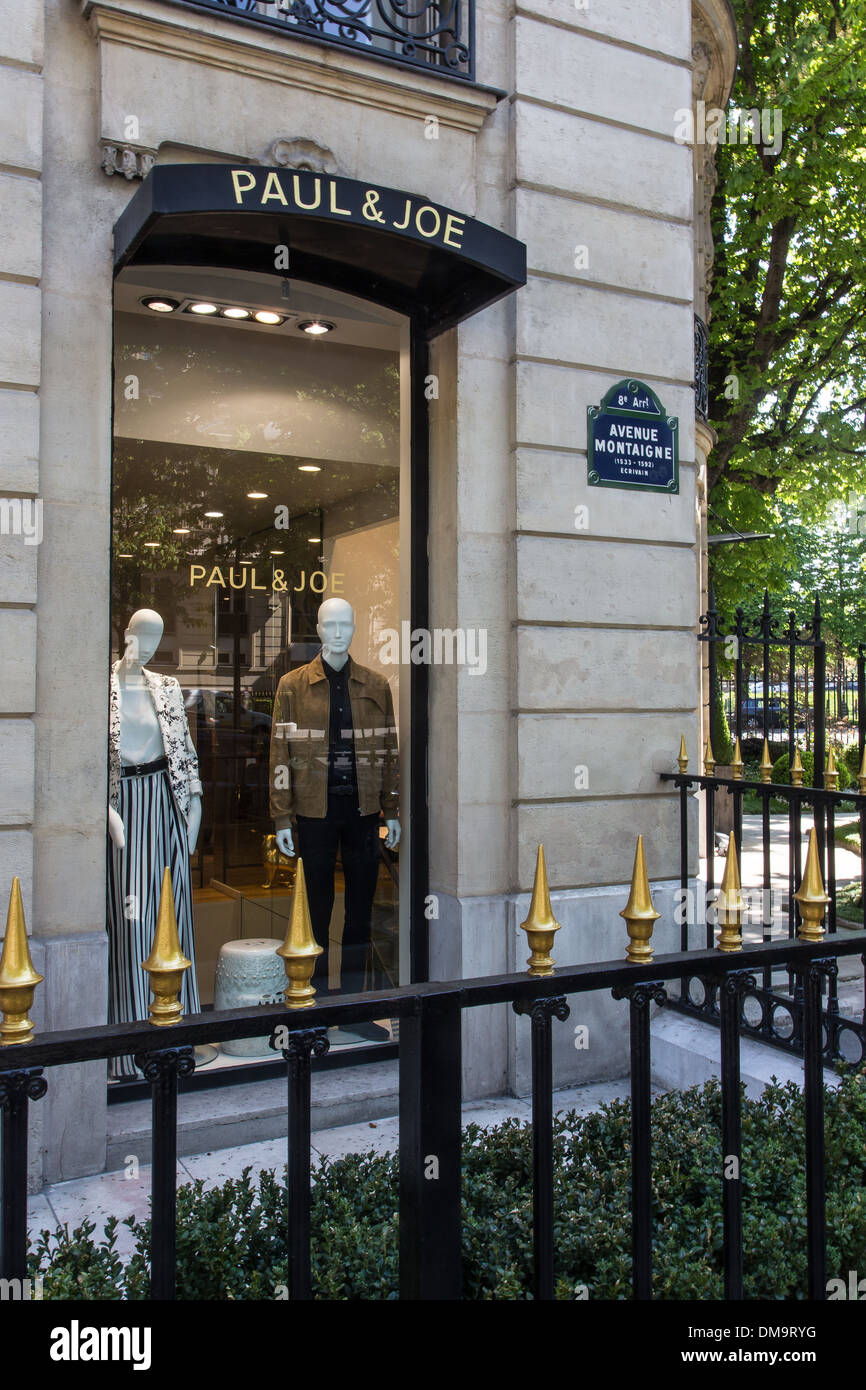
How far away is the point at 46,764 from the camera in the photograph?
4.85 metres

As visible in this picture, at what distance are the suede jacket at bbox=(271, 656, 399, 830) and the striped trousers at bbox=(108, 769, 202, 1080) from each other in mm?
645

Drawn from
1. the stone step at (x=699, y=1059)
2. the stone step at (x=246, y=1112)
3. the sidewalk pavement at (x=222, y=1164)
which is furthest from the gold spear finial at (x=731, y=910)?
the stone step at (x=246, y=1112)

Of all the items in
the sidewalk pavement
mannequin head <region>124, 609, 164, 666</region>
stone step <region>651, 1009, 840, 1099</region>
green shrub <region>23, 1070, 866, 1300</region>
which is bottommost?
the sidewalk pavement

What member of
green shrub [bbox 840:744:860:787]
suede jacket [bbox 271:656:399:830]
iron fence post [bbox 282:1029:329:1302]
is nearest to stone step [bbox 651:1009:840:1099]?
suede jacket [bbox 271:656:399:830]

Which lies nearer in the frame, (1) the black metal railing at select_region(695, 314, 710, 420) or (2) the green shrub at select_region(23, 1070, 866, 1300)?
(2) the green shrub at select_region(23, 1070, 866, 1300)

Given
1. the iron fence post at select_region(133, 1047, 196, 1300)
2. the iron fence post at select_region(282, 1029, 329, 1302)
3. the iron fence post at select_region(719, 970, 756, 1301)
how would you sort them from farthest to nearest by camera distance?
the iron fence post at select_region(719, 970, 756, 1301) → the iron fence post at select_region(282, 1029, 329, 1302) → the iron fence post at select_region(133, 1047, 196, 1300)

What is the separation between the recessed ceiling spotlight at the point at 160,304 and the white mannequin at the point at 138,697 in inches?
64.8

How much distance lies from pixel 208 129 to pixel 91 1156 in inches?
191

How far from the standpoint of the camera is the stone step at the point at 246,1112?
5.03 m

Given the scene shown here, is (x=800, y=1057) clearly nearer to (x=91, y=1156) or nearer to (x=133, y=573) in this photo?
(x=91, y=1156)

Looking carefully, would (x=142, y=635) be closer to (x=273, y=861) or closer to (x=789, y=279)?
(x=273, y=861)

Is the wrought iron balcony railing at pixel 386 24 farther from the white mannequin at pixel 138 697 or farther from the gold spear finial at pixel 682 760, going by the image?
the gold spear finial at pixel 682 760

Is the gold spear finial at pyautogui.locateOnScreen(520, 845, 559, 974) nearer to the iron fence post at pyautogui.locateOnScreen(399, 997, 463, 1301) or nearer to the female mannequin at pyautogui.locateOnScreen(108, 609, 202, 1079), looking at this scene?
the iron fence post at pyautogui.locateOnScreen(399, 997, 463, 1301)

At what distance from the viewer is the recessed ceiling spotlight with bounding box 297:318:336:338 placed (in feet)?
20.4
